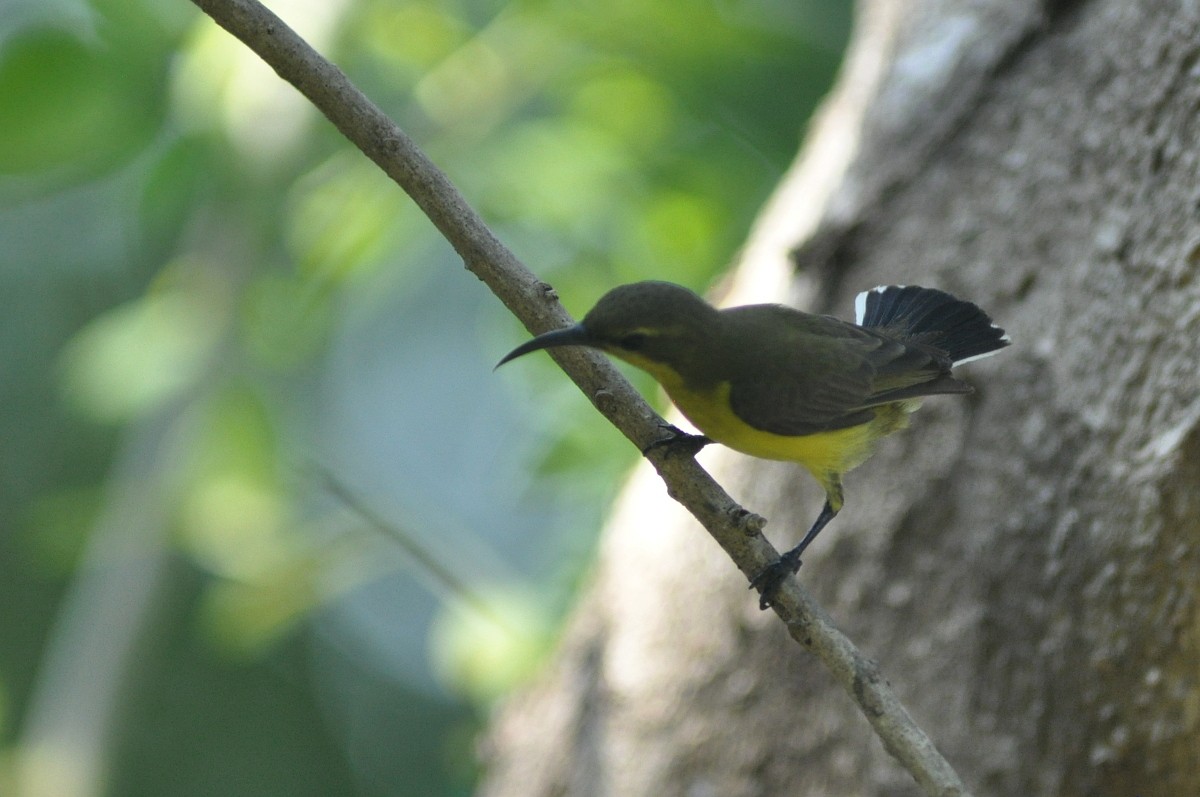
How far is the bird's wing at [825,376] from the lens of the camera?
9.62ft

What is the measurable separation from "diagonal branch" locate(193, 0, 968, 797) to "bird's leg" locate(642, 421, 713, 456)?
0.01 meters

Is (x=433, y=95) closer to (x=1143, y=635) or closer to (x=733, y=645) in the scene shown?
(x=733, y=645)

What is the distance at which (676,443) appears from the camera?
2.54 meters

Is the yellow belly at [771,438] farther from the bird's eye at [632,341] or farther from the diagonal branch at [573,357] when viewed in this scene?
the diagonal branch at [573,357]

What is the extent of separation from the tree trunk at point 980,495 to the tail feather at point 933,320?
0.43 feet

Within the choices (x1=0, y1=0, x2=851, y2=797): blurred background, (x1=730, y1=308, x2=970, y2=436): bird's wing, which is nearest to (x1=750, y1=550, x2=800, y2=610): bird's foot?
(x1=730, y1=308, x2=970, y2=436): bird's wing

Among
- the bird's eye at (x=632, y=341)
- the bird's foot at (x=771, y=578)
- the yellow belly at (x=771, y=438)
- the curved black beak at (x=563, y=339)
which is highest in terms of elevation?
the bird's eye at (x=632, y=341)

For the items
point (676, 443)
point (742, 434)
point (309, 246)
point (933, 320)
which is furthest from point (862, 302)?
point (309, 246)

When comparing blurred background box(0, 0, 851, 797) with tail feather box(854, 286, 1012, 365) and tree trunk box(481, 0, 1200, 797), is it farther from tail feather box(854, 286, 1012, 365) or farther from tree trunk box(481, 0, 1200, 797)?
tail feather box(854, 286, 1012, 365)

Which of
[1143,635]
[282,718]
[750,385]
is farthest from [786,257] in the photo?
[282,718]

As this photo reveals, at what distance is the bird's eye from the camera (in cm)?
272

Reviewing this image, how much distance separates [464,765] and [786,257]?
2.76 metres

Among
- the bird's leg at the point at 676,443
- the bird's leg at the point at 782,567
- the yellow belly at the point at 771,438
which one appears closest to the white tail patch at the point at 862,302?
the yellow belly at the point at 771,438

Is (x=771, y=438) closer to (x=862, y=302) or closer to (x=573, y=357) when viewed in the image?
(x=573, y=357)
